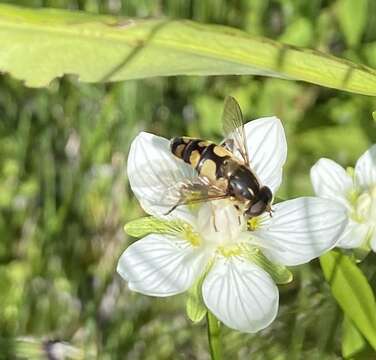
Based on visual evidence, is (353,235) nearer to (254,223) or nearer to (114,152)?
(254,223)

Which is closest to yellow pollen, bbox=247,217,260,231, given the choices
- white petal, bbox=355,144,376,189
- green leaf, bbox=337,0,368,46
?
white petal, bbox=355,144,376,189

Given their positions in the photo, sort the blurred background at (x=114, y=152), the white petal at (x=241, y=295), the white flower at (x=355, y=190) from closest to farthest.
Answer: the white petal at (x=241, y=295) < the white flower at (x=355, y=190) < the blurred background at (x=114, y=152)

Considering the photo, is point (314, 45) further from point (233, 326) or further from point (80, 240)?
point (233, 326)

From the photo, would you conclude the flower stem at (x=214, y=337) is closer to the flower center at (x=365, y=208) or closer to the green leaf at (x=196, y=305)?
the green leaf at (x=196, y=305)

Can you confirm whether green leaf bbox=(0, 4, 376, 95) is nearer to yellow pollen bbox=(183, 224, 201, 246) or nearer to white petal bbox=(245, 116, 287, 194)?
white petal bbox=(245, 116, 287, 194)

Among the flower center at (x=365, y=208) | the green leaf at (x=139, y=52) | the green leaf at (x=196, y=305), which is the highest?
the green leaf at (x=139, y=52)

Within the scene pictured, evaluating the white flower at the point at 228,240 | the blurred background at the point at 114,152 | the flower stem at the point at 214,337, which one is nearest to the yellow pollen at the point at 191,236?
the white flower at the point at 228,240

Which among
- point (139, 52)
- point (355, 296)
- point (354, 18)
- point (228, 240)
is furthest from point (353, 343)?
point (354, 18)
